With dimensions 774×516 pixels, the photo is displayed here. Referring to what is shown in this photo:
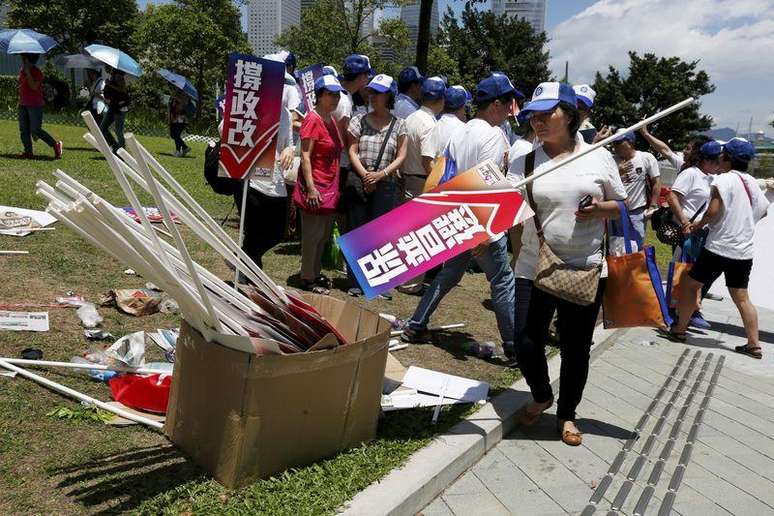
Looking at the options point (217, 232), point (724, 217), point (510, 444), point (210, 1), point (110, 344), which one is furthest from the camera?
point (210, 1)

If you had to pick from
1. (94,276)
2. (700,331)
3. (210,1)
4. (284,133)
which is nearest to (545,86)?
(284,133)

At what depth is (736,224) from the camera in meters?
5.97

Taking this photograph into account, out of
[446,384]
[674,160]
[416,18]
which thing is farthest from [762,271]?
[416,18]

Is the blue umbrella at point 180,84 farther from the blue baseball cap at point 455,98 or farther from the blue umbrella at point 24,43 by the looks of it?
the blue baseball cap at point 455,98

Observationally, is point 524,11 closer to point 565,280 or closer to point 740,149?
point 740,149

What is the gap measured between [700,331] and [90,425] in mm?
6181

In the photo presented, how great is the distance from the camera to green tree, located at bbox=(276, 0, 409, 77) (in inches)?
939

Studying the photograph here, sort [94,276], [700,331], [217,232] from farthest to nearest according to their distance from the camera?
[700,331] < [94,276] < [217,232]

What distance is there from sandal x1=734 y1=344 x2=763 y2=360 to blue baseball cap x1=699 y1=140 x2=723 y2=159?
1894 mm

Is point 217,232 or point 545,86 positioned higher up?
point 545,86

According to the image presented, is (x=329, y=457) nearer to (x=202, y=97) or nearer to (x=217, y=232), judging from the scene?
(x=217, y=232)

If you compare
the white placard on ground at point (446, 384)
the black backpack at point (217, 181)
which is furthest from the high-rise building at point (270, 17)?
the white placard on ground at point (446, 384)

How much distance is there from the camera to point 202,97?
33281 mm

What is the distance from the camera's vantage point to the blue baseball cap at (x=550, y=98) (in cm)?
338
